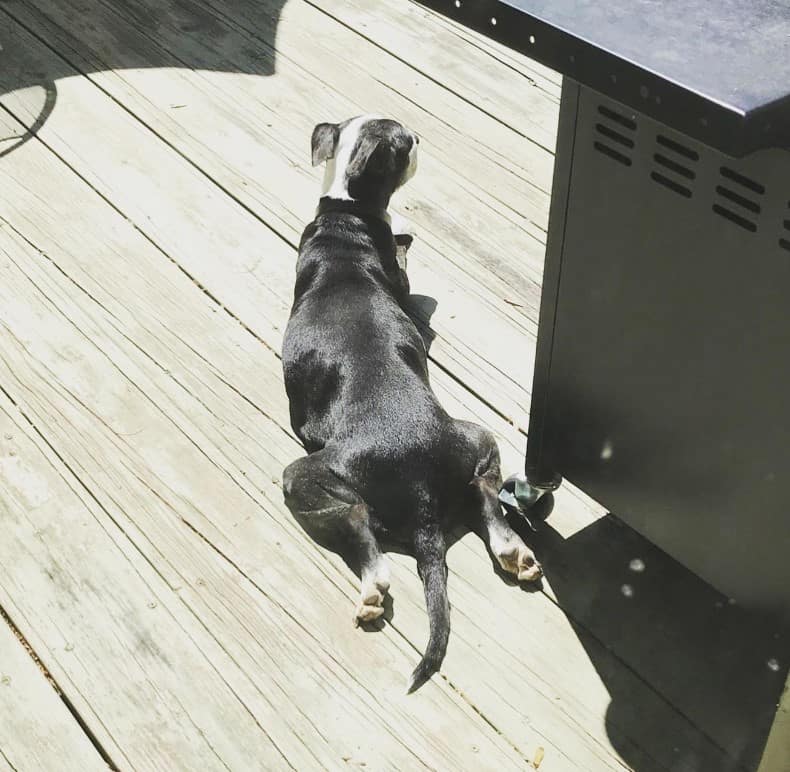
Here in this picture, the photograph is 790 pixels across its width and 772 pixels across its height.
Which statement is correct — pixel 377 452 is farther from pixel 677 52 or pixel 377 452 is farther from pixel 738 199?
pixel 677 52

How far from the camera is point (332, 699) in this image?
223cm

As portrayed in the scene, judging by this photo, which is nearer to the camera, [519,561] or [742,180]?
[742,180]

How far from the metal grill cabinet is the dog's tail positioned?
32 centimetres

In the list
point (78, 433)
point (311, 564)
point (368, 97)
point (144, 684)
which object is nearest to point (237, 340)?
point (78, 433)

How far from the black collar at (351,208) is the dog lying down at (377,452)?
0.80 ft

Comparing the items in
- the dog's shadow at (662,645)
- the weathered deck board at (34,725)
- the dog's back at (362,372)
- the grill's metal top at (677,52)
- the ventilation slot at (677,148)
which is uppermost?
the grill's metal top at (677,52)

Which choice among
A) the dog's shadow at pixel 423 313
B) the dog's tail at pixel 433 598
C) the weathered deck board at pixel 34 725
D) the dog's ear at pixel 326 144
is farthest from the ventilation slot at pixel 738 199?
the dog's ear at pixel 326 144

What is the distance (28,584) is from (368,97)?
2339 millimetres

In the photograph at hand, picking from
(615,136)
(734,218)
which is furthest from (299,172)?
(734,218)

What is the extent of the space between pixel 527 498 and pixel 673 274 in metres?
0.77

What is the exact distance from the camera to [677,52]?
1.57 metres

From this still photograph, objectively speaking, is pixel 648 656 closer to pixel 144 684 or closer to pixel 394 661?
pixel 394 661

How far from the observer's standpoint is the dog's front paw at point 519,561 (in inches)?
95.1

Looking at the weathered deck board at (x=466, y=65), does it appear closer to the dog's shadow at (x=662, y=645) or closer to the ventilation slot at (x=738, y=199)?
the dog's shadow at (x=662, y=645)
